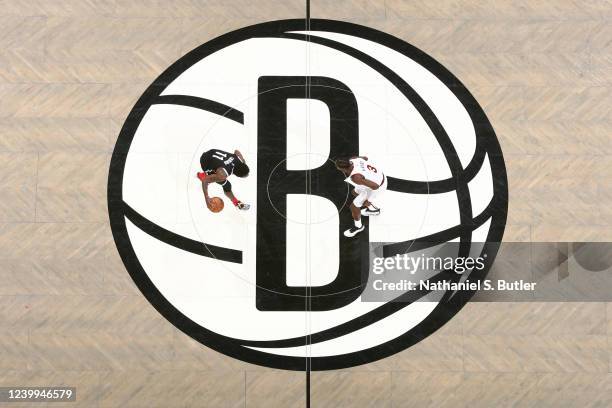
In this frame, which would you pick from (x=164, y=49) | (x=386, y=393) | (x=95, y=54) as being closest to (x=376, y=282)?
(x=386, y=393)

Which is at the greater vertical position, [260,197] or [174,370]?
[260,197]

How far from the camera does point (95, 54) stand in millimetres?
6488

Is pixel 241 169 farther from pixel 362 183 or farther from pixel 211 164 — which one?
pixel 362 183

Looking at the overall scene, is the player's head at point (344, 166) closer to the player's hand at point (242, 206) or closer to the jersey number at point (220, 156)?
the player's hand at point (242, 206)

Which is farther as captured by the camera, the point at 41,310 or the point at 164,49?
the point at 164,49

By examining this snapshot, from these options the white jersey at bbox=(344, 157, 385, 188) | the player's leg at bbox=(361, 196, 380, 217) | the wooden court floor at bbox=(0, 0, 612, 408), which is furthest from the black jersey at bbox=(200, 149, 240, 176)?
the player's leg at bbox=(361, 196, 380, 217)

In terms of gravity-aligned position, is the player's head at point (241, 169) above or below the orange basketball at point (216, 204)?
above

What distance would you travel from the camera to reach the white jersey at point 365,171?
6152 mm

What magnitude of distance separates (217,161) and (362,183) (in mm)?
1517

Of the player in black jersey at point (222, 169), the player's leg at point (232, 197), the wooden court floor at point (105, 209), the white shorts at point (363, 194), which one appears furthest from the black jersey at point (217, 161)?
the white shorts at point (363, 194)

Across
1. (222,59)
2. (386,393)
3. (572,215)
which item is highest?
(222,59)

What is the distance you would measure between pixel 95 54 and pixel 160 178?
1.54 metres

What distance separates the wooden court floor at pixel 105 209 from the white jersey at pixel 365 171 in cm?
140

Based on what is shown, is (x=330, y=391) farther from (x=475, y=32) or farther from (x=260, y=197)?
(x=475, y=32)
